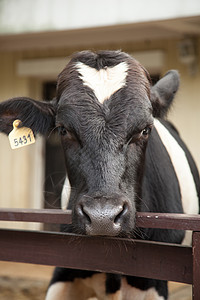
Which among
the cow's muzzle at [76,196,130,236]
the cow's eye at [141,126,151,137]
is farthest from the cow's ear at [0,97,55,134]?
the cow's muzzle at [76,196,130,236]

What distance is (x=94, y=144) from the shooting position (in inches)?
110

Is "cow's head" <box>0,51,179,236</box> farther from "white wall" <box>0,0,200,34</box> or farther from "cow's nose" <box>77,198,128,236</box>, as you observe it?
"white wall" <box>0,0,200,34</box>

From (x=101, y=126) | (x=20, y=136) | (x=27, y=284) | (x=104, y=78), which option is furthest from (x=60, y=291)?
(x=27, y=284)

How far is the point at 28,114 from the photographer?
329 cm

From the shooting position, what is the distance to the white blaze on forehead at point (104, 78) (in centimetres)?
300

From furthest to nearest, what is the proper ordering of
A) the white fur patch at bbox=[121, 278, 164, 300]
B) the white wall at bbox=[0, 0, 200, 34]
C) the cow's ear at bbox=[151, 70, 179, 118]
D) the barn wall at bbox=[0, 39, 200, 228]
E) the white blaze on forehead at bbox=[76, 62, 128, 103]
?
the barn wall at bbox=[0, 39, 200, 228] < the white wall at bbox=[0, 0, 200, 34] < the white fur patch at bbox=[121, 278, 164, 300] < the cow's ear at bbox=[151, 70, 179, 118] < the white blaze on forehead at bbox=[76, 62, 128, 103]

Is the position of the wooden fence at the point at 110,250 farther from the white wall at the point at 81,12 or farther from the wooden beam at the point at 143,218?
the white wall at the point at 81,12

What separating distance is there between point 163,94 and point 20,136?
96 cm

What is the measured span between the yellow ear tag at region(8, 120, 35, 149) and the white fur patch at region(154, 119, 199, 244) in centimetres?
106

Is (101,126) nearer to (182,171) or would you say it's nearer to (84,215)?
(84,215)

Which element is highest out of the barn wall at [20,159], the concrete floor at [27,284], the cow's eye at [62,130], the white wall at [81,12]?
the white wall at [81,12]

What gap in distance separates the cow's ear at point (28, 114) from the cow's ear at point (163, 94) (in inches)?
25.3

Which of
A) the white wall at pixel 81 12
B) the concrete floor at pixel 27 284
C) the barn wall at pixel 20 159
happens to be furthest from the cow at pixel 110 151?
the barn wall at pixel 20 159

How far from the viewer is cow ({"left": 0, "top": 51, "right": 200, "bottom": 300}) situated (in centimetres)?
262
